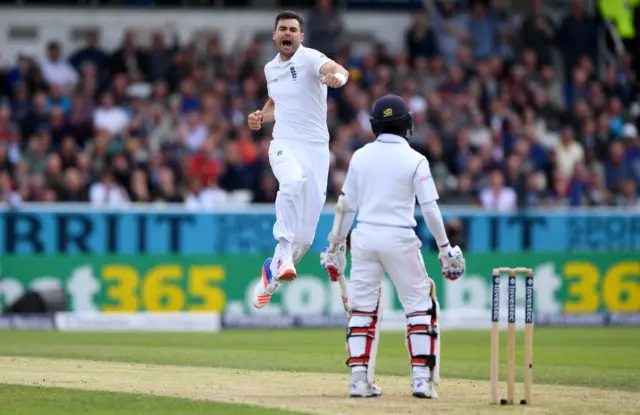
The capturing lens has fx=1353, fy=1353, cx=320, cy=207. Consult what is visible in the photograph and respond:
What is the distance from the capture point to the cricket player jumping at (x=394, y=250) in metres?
9.99

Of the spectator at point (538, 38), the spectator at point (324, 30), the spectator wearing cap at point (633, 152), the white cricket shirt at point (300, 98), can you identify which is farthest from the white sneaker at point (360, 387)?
the spectator at point (538, 38)

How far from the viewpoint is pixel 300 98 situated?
38.7ft

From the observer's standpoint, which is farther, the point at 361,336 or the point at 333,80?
the point at 333,80

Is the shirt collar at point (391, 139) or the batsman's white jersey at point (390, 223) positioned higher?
the shirt collar at point (391, 139)

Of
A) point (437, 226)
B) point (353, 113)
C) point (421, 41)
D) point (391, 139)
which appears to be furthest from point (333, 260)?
point (421, 41)

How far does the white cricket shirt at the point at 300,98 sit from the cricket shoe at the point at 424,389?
2.70 meters

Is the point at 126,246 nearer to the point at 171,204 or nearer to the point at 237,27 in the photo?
the point at 171,204

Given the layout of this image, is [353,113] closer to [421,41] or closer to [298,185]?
[421,41]

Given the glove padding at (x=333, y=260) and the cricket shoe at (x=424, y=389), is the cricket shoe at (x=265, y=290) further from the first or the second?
the cricket shoe at (x=424, y=389)

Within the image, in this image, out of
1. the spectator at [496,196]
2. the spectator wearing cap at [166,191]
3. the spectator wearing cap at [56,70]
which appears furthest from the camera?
the spectator wearing cap at [56,70]

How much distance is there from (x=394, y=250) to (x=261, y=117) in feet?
8.61

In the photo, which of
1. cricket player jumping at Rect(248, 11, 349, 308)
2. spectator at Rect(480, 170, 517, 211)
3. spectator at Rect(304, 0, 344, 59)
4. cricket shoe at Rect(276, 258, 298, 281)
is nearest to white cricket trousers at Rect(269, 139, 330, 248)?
cricket player jumping at Rect(248, 11, 349, 308)

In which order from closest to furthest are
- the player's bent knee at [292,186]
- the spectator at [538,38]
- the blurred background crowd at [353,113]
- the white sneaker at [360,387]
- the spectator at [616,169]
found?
the white sneaker at [360,387], the player's bent knee at [292,186], the blurred background crowd at [353,113], the spectator at [616,169], the spectator at [538,38]

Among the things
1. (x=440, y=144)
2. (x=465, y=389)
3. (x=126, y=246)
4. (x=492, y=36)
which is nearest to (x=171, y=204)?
(x=126, y=246)
